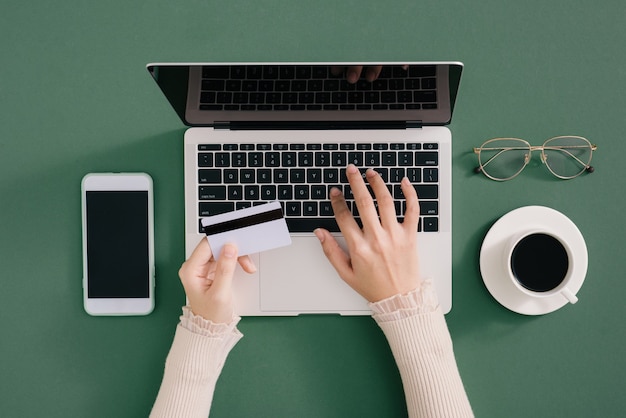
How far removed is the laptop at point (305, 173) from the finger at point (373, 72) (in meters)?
0.06

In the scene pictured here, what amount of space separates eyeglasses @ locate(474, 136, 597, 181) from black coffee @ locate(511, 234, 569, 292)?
0.45 feet

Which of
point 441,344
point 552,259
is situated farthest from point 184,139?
point 552,259

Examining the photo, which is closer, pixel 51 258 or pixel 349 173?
pixel 349 173

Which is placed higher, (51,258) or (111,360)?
(51,258)

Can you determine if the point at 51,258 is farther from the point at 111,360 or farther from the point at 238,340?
the point at 238,340

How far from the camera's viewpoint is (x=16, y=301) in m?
0.89

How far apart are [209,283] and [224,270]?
2.7 inches

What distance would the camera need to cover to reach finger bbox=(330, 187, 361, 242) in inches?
30.9

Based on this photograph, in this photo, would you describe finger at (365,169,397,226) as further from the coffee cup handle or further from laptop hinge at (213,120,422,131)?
the coffee cup handle

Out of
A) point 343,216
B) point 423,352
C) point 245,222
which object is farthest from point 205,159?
point 423,352

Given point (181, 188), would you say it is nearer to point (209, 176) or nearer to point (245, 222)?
point (209, 176)

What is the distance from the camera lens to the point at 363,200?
776 mm

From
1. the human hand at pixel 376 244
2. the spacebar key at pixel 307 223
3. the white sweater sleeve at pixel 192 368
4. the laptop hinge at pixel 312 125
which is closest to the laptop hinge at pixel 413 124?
the laptop hinge at pixel 312 125

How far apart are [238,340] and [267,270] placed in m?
0.14
